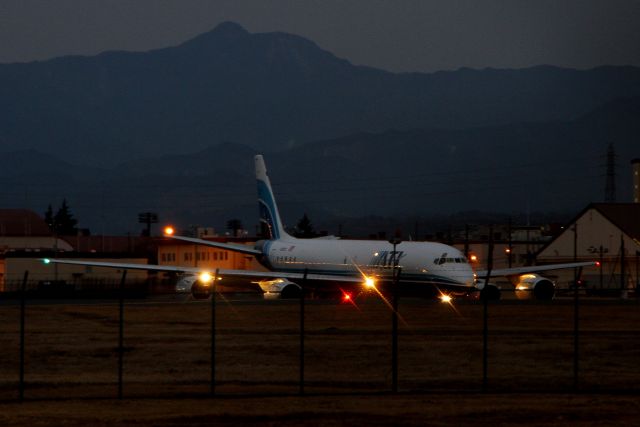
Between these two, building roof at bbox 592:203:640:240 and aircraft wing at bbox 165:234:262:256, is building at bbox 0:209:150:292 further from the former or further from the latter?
building roof at bbox 592:203:640:240

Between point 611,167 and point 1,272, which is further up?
point 611,167

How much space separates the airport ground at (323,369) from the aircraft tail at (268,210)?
83.8 ft

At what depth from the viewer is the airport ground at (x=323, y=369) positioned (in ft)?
73.2

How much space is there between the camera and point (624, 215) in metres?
111

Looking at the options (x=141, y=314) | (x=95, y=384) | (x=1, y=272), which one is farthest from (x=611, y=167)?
(x=95, y=384)

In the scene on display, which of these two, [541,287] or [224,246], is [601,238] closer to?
[541,287]

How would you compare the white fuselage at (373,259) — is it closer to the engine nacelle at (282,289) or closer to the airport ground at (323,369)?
the engine nacelle at (282,289)

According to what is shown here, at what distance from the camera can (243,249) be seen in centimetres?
7269

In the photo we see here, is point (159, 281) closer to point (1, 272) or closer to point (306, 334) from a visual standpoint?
point (1, 272)

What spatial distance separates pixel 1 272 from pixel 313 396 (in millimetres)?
83168

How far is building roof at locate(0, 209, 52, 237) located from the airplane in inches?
2918

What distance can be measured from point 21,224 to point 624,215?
7529 cm

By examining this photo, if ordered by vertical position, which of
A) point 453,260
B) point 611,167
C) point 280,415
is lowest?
point 280,415

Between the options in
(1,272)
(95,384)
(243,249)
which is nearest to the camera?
(95,384)
